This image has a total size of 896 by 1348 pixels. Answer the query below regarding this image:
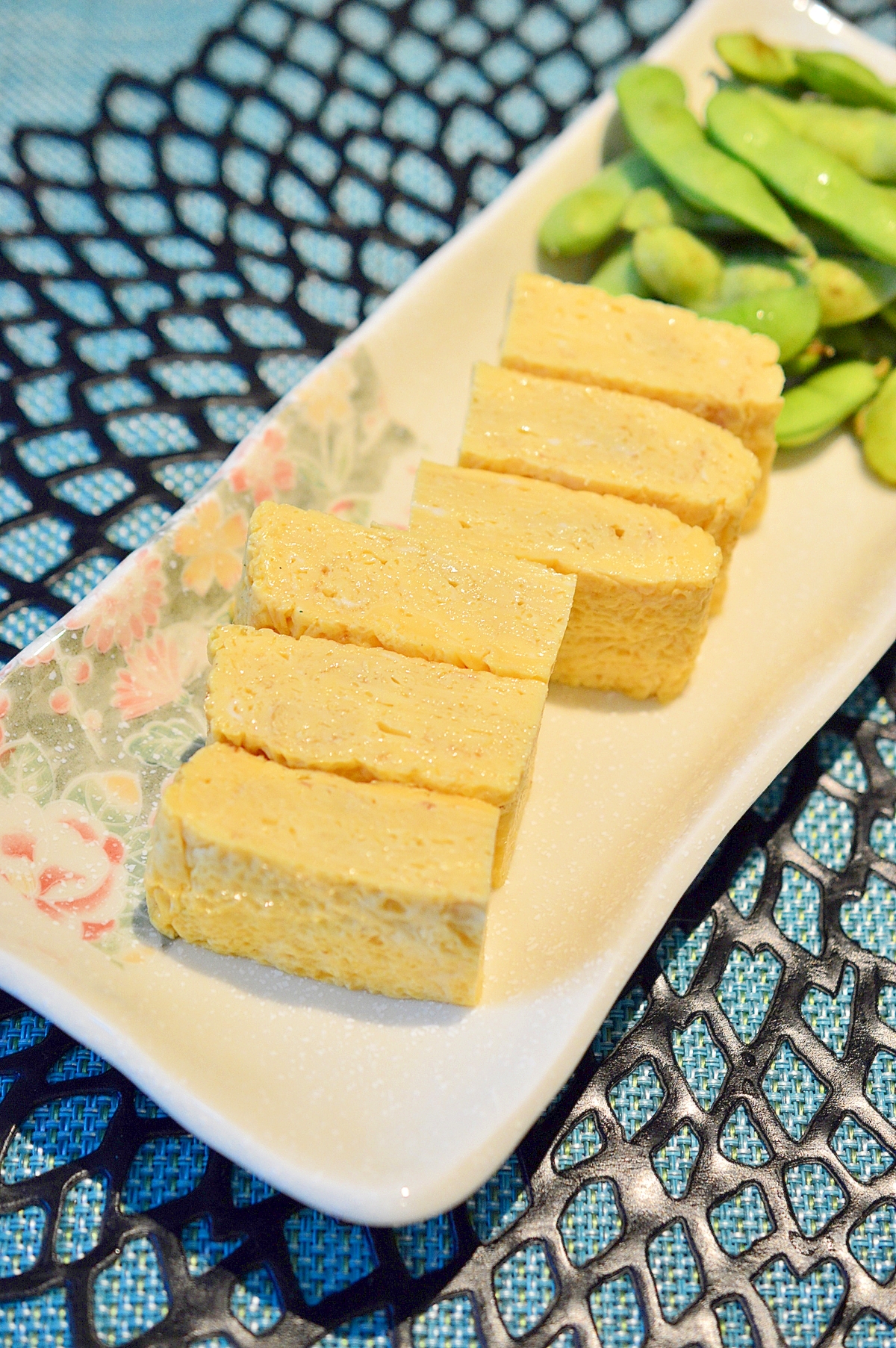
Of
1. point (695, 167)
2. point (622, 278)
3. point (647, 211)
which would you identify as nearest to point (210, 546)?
point (622, 278)

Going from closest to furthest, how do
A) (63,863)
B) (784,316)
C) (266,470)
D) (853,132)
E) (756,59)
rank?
(63,863)
(266,470)
(784,316)
(853,132)
(756,59)

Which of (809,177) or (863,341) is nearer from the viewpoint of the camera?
(809,177)

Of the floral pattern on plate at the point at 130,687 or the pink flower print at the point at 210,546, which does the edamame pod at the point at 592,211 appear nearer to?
the floral pattern on plate at the point at 130,687

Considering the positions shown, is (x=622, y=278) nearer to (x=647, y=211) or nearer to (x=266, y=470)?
(x=647, y=211)

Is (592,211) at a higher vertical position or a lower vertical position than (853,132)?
lower

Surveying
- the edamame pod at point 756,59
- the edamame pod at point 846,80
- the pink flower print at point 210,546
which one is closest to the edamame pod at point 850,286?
the edamame pod at point 846,80

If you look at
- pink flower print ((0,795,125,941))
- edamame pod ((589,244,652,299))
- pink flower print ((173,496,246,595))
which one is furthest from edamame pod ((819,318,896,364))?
pink flower print ((0,795,125,941))

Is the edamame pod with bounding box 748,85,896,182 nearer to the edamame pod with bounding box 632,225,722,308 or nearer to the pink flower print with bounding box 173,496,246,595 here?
the edamame pod with bounding box 632,225,722,308
